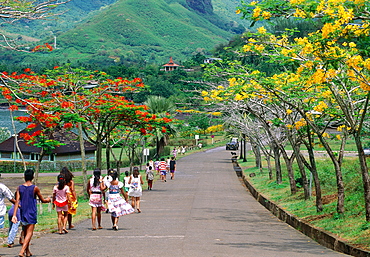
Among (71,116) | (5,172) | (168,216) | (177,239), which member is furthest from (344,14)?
(5,172)

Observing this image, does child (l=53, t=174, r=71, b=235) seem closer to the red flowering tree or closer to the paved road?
the paved road

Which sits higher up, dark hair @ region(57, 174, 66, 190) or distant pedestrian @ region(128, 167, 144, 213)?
dark hair @ region(57, 174, 66, 190)

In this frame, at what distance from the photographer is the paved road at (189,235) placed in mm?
10500

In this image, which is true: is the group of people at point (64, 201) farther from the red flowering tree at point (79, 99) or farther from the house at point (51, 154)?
the house at point (51, 154)

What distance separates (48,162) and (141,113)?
94.6 feet

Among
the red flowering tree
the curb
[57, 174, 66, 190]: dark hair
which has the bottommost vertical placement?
the curb

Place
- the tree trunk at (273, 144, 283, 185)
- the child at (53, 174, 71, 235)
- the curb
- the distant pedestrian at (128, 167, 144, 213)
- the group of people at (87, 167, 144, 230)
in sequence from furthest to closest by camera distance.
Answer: the tree trunk at (273, 144, 283, 185) < the distant pedestrian at (128, 167, 144, 213) < the group of people at (87, 167, 144, 230) < the child at (53, 174, 71, 235) < the curb

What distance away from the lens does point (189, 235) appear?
42.2ft

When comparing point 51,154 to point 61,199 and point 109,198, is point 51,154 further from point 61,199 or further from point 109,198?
point 61,199

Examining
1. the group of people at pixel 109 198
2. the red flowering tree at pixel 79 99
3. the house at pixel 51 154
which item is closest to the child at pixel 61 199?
the group of people at pixel 109 198

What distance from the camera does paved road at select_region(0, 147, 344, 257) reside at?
10500mm

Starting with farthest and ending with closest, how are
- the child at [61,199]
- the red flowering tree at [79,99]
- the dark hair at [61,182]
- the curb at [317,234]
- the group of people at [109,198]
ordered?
the red flowering tree at [79,99]
the group of people at [109,198]
the child at [61,199]
the dark hair at [61,182]
the curb at [317,234]

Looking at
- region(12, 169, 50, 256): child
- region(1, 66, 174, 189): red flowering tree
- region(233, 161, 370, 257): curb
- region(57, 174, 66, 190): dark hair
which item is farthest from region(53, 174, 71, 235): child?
region(1, 66, 174, 189): red flowering tree

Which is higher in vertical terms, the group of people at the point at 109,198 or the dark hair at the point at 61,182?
the dark hair at the point at 61,182
